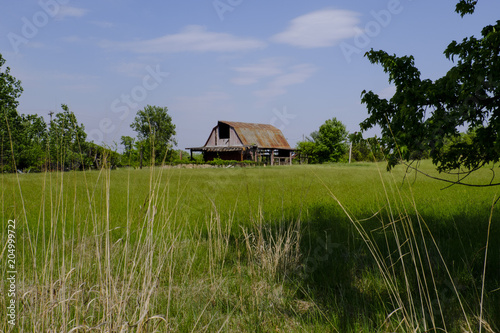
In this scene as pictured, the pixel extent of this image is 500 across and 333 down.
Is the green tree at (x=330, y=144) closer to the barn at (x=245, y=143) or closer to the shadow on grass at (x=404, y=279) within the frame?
the barn at (x=245, y=143)

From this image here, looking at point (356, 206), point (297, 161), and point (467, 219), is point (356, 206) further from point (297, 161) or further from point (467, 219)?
point (297, 161)

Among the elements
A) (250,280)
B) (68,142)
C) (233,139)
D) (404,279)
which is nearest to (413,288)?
(404,279)

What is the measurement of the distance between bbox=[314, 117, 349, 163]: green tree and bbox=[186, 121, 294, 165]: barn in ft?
21.4

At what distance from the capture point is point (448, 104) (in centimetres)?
462

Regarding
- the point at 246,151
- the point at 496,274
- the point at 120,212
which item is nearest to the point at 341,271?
the point at 496,274

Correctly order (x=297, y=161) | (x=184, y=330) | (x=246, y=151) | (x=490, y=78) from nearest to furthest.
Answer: (x=184, y=330) → (x=490, y=78) → (x=246, y=151) → (x=297, y=161)

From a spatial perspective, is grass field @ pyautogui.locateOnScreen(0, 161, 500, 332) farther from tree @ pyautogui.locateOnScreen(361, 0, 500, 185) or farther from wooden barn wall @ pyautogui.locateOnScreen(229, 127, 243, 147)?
wooden barn wall @ pyautogui.locateOnScreen(229, 127, 243, 147)

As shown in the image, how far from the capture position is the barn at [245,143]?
4466cm

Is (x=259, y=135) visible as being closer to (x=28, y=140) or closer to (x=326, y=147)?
(x=326, y=147)

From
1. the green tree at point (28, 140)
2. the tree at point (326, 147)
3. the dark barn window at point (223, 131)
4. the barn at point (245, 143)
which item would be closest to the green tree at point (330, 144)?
the tree at point (326, 147)

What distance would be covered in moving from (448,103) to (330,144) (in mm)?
51234

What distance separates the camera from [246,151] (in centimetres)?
4428

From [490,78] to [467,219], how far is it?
4.23 metres

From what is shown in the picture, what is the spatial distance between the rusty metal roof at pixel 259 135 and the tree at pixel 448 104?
126 ft
